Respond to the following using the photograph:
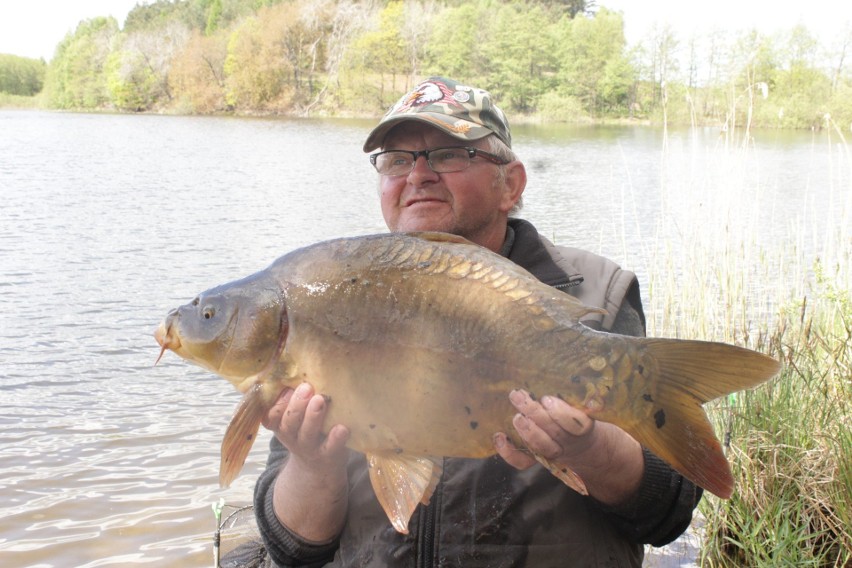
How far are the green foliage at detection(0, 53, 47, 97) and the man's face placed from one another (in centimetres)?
10121

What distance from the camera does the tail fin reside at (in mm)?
1586

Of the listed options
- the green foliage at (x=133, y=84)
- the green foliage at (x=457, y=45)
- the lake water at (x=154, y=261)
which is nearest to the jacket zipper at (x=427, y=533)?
the lake water at (x=154, y=261)

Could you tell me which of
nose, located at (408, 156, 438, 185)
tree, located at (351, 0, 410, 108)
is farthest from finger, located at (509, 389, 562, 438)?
tree, located at (351, 0, 410, 108)

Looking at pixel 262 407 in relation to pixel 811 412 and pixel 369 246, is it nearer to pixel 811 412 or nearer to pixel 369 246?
pixel 369 246

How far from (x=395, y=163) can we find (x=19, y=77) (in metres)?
104

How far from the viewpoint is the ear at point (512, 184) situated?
8.20ft

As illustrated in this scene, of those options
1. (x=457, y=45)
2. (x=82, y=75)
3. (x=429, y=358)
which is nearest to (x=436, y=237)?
(x=429, y=358)

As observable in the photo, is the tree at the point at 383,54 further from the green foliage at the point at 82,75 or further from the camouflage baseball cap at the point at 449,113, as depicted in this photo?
the camouflage baseball cap at the point at 449,113

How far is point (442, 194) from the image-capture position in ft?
7.80

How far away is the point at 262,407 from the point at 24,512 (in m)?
3.99

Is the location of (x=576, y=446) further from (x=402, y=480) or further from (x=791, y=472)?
(x=791, y=472)

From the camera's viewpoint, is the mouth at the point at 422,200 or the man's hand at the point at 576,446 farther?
the mouth at the point at 422,200

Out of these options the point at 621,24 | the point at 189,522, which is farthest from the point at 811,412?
the point at 621,24

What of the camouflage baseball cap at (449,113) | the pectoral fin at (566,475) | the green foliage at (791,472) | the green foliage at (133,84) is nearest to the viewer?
the pectoral fin at (566,475)
